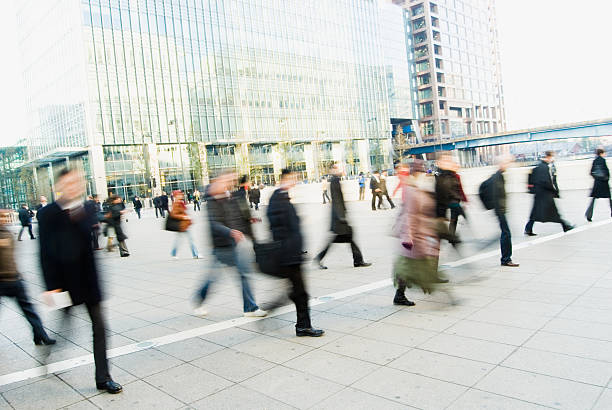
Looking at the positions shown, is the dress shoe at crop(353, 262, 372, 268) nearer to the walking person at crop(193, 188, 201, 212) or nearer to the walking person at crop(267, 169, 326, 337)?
the walking person at crop(267, 169, 326, 337)

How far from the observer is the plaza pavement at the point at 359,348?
11.4ft

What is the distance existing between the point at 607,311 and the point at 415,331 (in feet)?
6.88

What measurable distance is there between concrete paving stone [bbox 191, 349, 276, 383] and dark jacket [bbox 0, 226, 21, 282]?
2.01m

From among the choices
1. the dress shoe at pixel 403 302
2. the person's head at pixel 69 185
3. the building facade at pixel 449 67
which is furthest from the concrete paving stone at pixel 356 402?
the building facade at pixel 449 67

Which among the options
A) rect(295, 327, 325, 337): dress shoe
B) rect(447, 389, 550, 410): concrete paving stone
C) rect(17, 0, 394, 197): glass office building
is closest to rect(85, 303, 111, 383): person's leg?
rect(295, 327, 325, 337): dress shoe

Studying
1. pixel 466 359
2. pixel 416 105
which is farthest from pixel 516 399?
pixel 416 105

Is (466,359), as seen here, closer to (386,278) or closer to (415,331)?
(415,331)

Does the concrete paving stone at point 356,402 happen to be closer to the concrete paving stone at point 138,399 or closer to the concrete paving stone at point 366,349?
the concrete paving stone at point 366,349

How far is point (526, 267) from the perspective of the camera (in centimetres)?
723

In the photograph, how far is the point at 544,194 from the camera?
948cm

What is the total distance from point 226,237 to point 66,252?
2180mm

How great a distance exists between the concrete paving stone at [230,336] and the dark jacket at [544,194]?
718 cm

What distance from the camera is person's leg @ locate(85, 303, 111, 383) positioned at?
3822mm

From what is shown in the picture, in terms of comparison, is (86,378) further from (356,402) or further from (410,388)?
(410,388)
